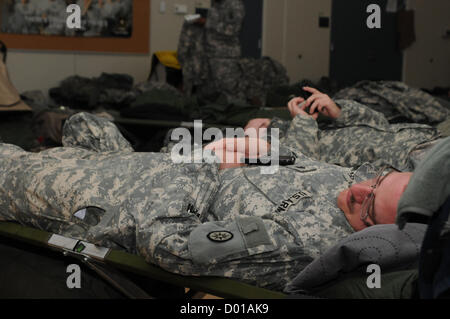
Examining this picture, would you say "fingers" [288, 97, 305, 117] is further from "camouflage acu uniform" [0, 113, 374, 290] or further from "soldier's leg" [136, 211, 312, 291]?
"soldier's leg" [136, 211, 312, 291]

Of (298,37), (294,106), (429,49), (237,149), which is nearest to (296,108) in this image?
(294,106)

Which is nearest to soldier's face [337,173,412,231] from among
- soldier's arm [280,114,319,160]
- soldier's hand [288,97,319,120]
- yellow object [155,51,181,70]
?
soldier's arm [280,114,319,160]

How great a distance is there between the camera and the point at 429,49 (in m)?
Result: 5.84

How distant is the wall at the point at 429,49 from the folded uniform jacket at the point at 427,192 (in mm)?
5385

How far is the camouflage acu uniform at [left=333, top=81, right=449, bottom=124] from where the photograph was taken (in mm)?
2564

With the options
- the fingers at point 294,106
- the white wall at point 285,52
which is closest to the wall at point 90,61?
the white wall at point 285,52

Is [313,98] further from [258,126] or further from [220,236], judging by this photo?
[220,236]

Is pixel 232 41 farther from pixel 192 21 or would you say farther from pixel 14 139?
pixel 14 139

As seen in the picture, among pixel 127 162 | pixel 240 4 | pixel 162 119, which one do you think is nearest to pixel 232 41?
pixel 240 4

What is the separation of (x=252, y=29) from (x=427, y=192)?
4.45 meters

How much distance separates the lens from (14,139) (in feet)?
9.09

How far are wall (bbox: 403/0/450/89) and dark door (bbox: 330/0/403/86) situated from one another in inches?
13.0
